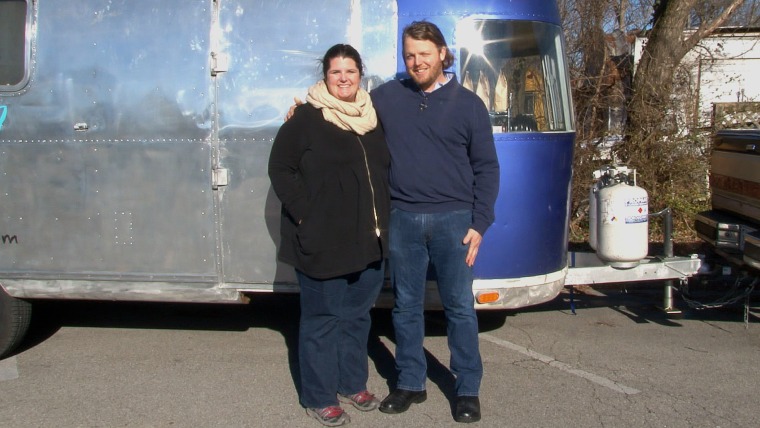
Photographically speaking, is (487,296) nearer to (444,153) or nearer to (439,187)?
(439,187)

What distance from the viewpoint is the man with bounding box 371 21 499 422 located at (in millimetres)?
3994

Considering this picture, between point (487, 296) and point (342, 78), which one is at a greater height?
point (342, 78)

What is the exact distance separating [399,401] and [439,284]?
2.31 ft

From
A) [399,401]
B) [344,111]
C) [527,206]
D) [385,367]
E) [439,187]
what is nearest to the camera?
[344,111]

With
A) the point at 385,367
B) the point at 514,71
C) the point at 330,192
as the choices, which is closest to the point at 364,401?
the point at 385,367

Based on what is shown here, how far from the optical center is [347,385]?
4.43 m

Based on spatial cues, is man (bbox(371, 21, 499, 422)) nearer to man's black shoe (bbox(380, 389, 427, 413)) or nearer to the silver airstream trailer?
man's black shoe (bbox(380, 389, 427, 413))

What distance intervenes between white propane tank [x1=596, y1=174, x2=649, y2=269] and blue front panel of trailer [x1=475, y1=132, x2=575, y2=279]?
484 mm

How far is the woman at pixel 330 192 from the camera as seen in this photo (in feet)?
12.9

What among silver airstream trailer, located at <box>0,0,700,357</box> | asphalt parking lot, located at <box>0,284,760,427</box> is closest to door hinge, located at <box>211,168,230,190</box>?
silver airstream trailer, located at <box>0,0,700,357</box>

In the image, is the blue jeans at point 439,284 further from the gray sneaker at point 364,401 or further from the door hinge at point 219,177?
the door hinge at point 219,177

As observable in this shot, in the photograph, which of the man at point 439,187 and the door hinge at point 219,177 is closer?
the man at point 439,187

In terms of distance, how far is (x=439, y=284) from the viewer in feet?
13.8

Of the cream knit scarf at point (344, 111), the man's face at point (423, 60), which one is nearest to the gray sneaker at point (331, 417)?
the cream knit scarf at point (344, 111)
